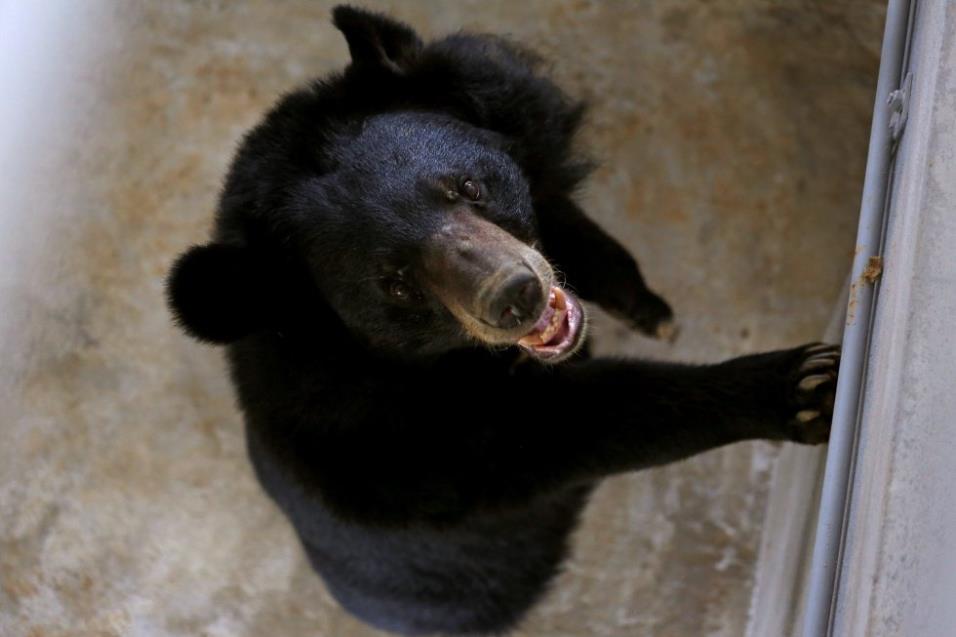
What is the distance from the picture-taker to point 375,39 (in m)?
2.85

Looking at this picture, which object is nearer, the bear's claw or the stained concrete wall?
the bear's claw

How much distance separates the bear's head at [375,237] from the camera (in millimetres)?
2533

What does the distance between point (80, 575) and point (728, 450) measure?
2218 millimetres

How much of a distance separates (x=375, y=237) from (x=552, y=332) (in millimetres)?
468

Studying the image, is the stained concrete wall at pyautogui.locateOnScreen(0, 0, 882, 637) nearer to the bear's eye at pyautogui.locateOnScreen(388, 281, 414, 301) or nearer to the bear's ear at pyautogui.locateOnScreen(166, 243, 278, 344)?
the bear's ear at pyautogui.locateOnScreen(166, 243, 278, 344)

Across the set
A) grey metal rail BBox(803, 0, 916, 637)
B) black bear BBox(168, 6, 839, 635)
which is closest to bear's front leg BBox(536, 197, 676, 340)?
black bear BBox(168, 6, 839, 635)

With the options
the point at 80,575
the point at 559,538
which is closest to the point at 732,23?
the point at 559,538

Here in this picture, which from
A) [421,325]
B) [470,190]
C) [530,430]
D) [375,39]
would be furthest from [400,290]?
[375,39]

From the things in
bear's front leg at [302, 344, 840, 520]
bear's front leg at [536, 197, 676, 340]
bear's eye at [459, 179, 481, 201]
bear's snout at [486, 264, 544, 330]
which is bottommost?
bear's front leg at [302, 344, 840, 520]

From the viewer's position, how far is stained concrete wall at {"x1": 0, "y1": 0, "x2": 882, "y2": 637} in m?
3.48

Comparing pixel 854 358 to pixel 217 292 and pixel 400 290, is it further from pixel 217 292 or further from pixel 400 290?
pixel 217 292

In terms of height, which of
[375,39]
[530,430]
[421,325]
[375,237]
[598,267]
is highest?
[375,39]

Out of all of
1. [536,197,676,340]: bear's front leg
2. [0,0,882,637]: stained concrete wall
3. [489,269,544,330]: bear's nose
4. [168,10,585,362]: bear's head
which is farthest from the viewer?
[0,0,882,637]: stained concrete wall

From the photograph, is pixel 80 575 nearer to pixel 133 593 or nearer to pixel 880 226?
pixel 133 593
